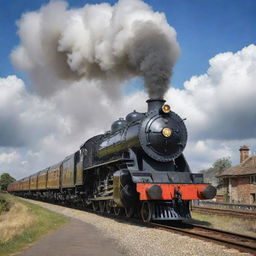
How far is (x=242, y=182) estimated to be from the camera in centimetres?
3091

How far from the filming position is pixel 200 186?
455 inches

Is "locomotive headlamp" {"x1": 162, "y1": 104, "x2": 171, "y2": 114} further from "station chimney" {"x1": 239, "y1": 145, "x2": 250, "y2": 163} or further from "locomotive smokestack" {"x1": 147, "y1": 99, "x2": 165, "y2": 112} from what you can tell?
"station chimney" {"x1": 239, "y1": 145, "x2": 250, "y2": 163}

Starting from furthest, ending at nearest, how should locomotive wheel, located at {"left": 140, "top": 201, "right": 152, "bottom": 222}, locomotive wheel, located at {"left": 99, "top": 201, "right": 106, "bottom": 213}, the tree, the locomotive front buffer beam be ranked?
the tree → locomotive wheel, located at {"left": 99, "top": 201, "right": 106, "bottom": 213} → locomotive wheel, located at {"left": 140, "top": 201, "right": 152, "bottom": 222} → the locomotive front buffer beam

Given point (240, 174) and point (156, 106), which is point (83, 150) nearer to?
point (156, 106)

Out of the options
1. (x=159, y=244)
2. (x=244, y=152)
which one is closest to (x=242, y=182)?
(x=244, y=152)

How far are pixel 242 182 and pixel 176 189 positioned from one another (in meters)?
21.6

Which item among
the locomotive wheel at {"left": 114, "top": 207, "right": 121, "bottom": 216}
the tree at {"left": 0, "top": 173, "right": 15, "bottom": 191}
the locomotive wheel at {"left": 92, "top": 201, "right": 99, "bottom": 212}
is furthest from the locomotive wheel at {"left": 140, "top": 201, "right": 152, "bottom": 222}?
the tree at {"left": 0, "top": 173, "right": 15, "bottom": 191}

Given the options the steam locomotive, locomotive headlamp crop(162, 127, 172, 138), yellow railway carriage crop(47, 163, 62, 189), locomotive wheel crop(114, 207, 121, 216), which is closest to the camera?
the steam locomotive

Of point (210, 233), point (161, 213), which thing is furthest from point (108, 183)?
point (210, 233)

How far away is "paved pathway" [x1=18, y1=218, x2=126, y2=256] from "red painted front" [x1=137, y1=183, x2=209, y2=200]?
170cm

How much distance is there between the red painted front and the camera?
10766 millimetres

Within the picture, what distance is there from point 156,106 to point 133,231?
4.61 m

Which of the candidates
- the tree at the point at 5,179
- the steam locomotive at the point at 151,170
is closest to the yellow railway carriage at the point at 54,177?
the steam locomotive at the point at 151,170

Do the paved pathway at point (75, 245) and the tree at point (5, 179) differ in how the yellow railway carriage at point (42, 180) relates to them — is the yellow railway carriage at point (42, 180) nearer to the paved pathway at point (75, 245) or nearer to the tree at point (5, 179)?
the paved pathway at point (75, 245)
